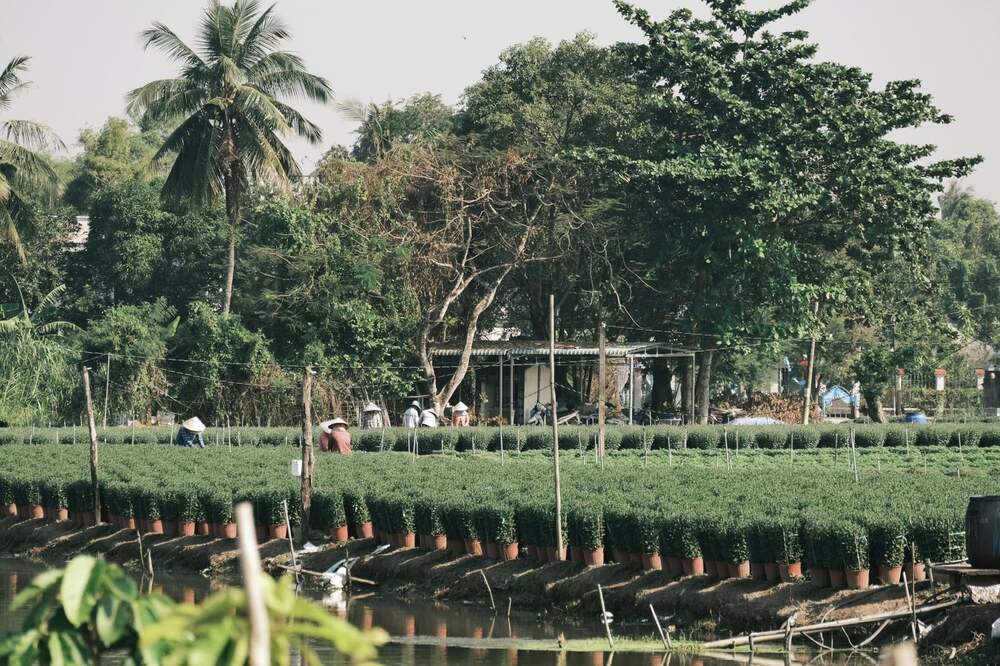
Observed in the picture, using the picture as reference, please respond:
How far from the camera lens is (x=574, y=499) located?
1847 centimetres

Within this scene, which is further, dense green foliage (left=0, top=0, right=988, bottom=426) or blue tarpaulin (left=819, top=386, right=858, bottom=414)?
blue tarpaulin (left=819, top=386, right=858, bottom=414)

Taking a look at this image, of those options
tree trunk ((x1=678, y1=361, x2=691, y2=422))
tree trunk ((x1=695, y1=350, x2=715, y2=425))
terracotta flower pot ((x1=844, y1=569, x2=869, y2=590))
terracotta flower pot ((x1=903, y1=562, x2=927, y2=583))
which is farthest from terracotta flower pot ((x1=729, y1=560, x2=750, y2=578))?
tree trunk ((x1=678, y1=361, x2=691, y2=422))

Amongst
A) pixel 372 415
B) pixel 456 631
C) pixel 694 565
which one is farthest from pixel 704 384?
pixel 456 631

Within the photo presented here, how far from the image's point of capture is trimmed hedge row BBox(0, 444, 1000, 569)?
14781 millimetres

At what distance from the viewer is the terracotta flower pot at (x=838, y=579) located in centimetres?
1458

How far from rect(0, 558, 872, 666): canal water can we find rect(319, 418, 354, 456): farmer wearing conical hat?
9443mm

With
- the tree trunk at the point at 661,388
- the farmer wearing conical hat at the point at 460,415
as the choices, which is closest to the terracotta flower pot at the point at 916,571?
the farmer wearing conical hat at the point at 460,415

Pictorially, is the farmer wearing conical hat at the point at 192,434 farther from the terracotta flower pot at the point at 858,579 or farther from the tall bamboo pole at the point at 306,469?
the terracotta flower pot at the point at 858,579

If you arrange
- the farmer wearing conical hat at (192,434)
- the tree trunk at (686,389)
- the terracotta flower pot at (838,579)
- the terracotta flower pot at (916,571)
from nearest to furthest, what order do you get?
the terracotta flower pot at (916,571), the terracotta flower pot at (838,579), the farmer wearing conical hat at (192,434), the tree trunk at (686,389)

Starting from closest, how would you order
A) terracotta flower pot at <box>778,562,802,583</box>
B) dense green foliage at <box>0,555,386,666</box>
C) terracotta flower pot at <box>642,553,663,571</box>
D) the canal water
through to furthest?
dense green foliage at <box>0,555,386,666</box> < the canal water < terracotta flower pot at <box>778,562,802,583</box> < terracotta flower pot at <box>642,553,663,571</box>

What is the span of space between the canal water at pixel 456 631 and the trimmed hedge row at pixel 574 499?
130 cm

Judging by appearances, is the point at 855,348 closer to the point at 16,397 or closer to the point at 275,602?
the point at 16,397

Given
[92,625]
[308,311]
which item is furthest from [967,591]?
[308,311]

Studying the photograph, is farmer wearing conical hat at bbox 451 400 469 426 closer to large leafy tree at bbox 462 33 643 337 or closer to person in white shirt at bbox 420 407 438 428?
person in white shirt at bbox 420 407 438 428
